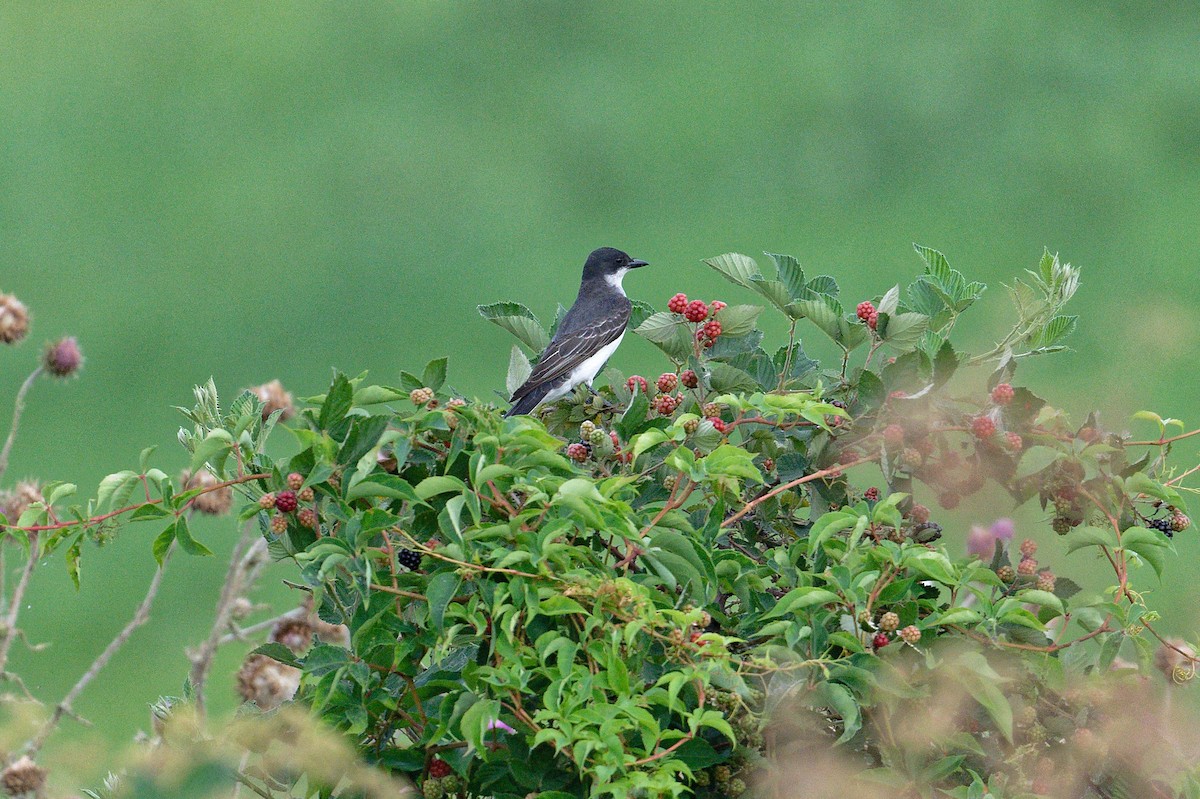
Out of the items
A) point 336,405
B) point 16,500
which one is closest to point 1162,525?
point 336,405

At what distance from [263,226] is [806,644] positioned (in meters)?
8.02

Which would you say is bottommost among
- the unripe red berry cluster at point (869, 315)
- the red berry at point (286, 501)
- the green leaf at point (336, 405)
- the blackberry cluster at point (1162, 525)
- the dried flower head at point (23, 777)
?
the dried flower head at point (23, 777)

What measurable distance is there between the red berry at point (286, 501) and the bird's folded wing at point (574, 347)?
149 cm

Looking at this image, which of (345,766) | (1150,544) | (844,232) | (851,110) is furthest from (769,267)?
(345,766)

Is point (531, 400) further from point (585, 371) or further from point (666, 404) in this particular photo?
point (666, 404)

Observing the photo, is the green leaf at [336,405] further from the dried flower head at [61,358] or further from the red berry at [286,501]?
the dried flower head at [61,358]

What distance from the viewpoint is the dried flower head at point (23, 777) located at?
11.1 feet

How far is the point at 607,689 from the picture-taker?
2225 millimetres

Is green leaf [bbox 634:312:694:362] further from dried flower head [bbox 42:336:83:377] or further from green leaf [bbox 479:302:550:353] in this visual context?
dried flower head [bbox 42:336:83:377]

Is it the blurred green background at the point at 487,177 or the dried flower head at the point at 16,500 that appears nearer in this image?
the dried flower head at the point at 16,500

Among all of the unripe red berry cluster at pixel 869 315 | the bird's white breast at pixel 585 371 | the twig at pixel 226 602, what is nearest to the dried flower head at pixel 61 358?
the twig at pixel 226 602

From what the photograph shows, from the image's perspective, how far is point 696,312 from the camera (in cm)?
285

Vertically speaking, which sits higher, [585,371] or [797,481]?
[797,481]

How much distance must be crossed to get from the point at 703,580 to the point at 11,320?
3018 mm
